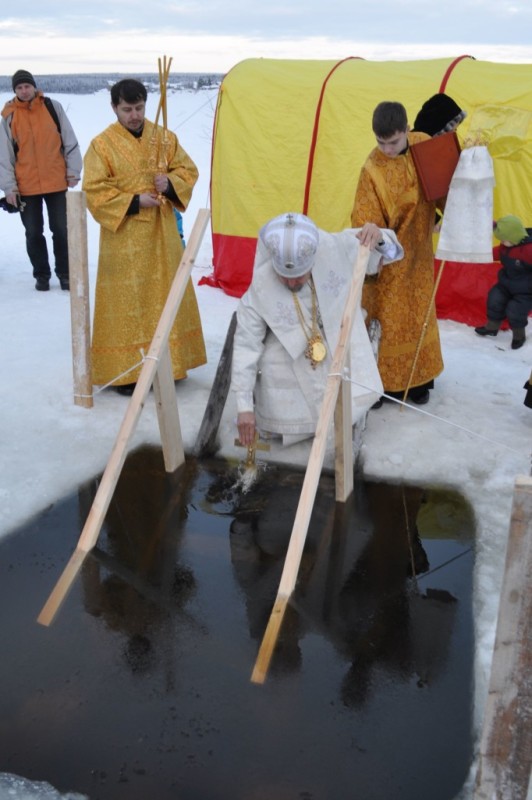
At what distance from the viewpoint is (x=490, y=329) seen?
5.96 metres

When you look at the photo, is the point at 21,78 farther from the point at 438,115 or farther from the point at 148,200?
the point at 438,115

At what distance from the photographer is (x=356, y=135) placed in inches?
247

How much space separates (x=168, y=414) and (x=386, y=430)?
1.25 metres

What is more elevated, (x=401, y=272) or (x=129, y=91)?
(x=129, y=91)

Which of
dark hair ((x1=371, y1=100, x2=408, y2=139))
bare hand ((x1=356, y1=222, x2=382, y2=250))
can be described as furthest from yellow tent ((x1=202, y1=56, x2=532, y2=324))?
bare hand ((x1=356, y1=222, x2=382, y2=250))

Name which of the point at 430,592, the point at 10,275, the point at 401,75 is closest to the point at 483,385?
the point at 430,592

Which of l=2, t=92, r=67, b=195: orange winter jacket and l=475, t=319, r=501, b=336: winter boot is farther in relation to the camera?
l=2, t=92, r=67, b=195: orange winter jacket

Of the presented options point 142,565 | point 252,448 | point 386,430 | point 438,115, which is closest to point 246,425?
point 252,448

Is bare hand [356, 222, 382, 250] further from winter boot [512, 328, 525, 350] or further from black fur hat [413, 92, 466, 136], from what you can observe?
winter boot [512, 328, 525, 350]

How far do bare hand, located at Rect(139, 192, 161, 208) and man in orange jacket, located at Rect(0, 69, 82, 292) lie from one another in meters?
2.60

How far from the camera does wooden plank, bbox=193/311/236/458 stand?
409 cm

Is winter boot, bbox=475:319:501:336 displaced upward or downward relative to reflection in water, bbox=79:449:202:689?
upward

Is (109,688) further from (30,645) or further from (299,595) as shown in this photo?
(299,595)

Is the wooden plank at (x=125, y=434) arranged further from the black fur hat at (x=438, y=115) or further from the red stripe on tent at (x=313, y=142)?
the red stripe on tent at (x=313, y=142)
